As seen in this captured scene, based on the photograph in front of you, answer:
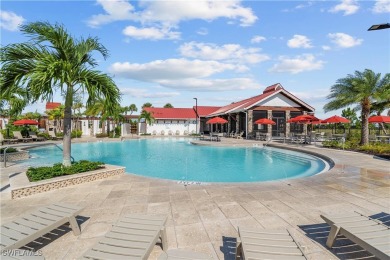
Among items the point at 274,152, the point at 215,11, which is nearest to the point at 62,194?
the point at 215,11

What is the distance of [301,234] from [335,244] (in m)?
0.55

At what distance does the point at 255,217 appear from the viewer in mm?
5098

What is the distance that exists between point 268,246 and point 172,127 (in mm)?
38557

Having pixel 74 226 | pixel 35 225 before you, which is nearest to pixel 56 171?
pixel 74 226

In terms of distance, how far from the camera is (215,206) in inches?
228

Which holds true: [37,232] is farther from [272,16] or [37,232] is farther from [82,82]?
[272,16]

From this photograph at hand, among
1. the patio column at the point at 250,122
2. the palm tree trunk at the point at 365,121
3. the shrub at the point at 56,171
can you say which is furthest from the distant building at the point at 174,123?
the shrub at the point at 56,171

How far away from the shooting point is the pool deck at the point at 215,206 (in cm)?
407

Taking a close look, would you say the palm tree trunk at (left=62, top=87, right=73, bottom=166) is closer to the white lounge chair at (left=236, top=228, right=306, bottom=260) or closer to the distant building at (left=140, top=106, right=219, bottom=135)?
the white lounge chair at (left=236, top=228, right=306, bottom=260)

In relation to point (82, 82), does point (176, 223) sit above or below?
below

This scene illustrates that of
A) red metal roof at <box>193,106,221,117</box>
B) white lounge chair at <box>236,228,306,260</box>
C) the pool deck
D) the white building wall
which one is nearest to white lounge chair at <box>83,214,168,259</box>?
the pool deck

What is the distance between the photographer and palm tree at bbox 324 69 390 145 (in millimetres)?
17014

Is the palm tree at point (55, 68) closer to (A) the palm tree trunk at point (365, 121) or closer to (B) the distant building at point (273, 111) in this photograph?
(A) the palm tree trunk at point (365, 121)

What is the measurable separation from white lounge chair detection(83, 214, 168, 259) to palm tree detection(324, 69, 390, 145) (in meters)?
18.9
